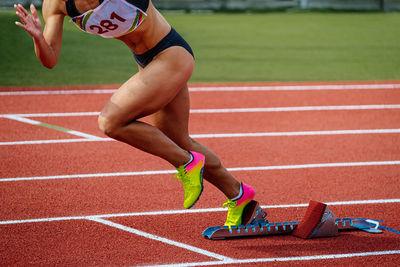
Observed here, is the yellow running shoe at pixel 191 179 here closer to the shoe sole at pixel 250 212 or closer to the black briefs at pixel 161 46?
the shoe sole at pixel 250 212

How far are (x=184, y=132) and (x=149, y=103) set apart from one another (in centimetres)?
51

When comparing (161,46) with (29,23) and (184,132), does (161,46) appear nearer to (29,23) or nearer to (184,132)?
(184,132)

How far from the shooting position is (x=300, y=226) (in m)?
4.67

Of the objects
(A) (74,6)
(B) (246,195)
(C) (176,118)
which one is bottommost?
(B) (246,195)

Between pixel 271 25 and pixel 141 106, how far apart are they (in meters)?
15.3

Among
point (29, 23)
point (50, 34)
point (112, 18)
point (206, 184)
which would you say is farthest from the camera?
point (206, 184)

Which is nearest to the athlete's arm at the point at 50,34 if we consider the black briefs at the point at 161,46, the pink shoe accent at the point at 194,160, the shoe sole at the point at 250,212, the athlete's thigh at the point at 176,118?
the black briefs at the point at 161,46

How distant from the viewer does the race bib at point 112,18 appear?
3.91 metres

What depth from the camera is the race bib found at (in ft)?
12.8

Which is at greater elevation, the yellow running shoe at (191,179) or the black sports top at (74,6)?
the black sports top at (74,6)

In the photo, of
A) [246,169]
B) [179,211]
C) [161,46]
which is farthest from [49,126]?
[161,46]

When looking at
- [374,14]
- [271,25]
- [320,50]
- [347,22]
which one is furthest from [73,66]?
[374,14]

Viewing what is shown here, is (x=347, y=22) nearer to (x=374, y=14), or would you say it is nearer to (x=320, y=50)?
(x=374, y=14)

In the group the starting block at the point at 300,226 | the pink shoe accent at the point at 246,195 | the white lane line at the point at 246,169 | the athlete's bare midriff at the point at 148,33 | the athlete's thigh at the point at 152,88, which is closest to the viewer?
the athlete's thigh at the point at 152,88
